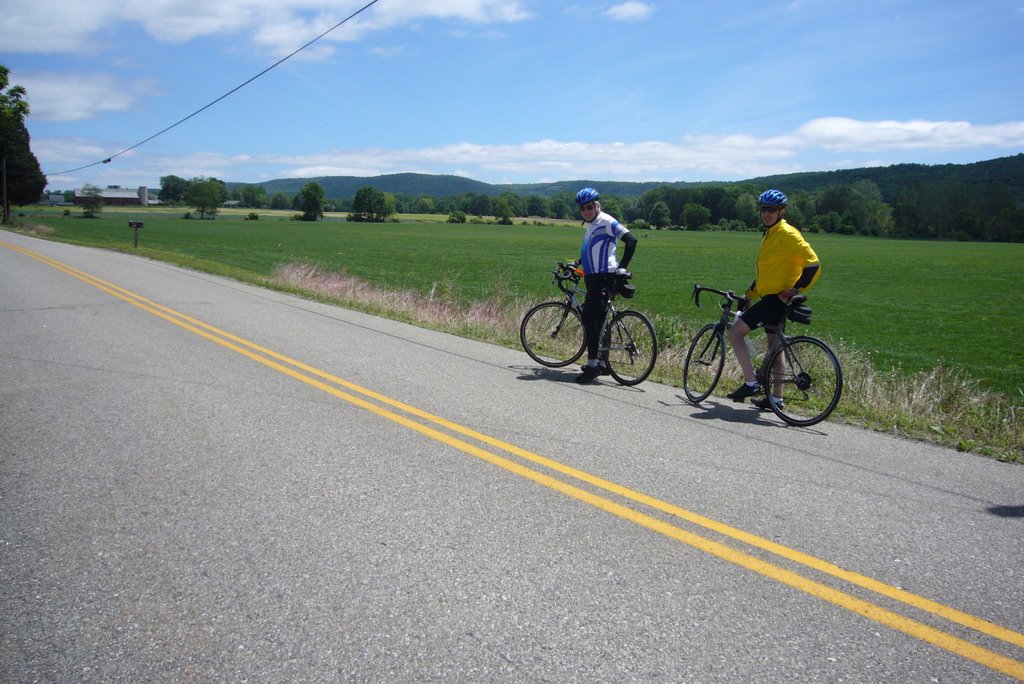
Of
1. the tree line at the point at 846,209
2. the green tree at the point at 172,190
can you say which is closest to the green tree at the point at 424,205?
the tree line at the point at 846,209

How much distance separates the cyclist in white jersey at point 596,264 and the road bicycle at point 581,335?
0.31 ft

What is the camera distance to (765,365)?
6.75 m

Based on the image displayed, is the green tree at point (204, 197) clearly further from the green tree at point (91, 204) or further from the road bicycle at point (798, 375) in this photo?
the road bicycle at point (798, 375)

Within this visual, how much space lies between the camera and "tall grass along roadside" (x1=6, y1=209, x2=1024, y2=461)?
24.5 feet

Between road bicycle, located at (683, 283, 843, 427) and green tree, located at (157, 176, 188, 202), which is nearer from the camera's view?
road bicycle, located at (683, 283, 843, 427)

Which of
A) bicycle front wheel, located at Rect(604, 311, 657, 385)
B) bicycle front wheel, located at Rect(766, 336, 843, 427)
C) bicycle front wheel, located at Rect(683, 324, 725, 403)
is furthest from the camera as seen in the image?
bicycle front wheel, located at Rect(604, 311, 657, 385)

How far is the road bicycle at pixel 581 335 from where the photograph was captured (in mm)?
8125

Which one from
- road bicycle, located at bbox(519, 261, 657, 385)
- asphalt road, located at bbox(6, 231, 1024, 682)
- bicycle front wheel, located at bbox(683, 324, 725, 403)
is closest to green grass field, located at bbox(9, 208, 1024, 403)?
road bicycle, located at bbox(519, 261, 657, 385)

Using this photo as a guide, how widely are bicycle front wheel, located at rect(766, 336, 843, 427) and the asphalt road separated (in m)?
0.29

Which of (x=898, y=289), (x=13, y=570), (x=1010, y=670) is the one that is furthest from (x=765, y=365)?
Result: (x=898, y=289)

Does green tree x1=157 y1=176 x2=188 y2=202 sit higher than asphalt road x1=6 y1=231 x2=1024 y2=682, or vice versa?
green tree x1=157 y1=176 x2=188 y2=202

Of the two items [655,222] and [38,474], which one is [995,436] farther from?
[655,222]

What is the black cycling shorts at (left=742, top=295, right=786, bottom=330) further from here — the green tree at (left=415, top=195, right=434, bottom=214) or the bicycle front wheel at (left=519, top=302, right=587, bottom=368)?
the green tree at (left=415, top=195, right=434, bottom=214)

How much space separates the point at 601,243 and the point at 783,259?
7.28 feet
